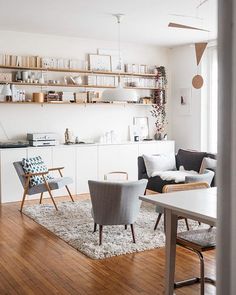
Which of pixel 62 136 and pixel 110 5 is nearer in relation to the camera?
pixel 110 5

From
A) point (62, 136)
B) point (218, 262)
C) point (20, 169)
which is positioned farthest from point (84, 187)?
point (218, 262)

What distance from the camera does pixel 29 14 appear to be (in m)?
5.75

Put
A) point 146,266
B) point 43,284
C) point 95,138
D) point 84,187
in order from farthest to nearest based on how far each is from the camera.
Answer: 1. point 95,138
2. point 84,187
3. point 146,266
4. point 43,284

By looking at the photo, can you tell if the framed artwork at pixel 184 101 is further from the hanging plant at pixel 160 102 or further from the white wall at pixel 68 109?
the white wall at pixel 68 109

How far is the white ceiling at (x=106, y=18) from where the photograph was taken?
17.0ft

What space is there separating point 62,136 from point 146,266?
166 inches

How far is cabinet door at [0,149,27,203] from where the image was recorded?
6.52 metres

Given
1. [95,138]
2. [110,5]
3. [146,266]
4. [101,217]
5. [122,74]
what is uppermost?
[110,5]

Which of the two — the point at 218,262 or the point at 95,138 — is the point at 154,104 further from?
the point at 218,262

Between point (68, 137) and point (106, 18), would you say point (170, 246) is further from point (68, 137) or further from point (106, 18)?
point (68, 137)

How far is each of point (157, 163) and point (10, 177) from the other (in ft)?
8.01

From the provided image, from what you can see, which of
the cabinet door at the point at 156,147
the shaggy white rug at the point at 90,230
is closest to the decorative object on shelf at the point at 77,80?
the cabinet door at the point at 156,147

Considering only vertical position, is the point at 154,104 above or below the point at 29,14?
below

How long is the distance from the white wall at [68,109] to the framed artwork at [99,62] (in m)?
0.14
